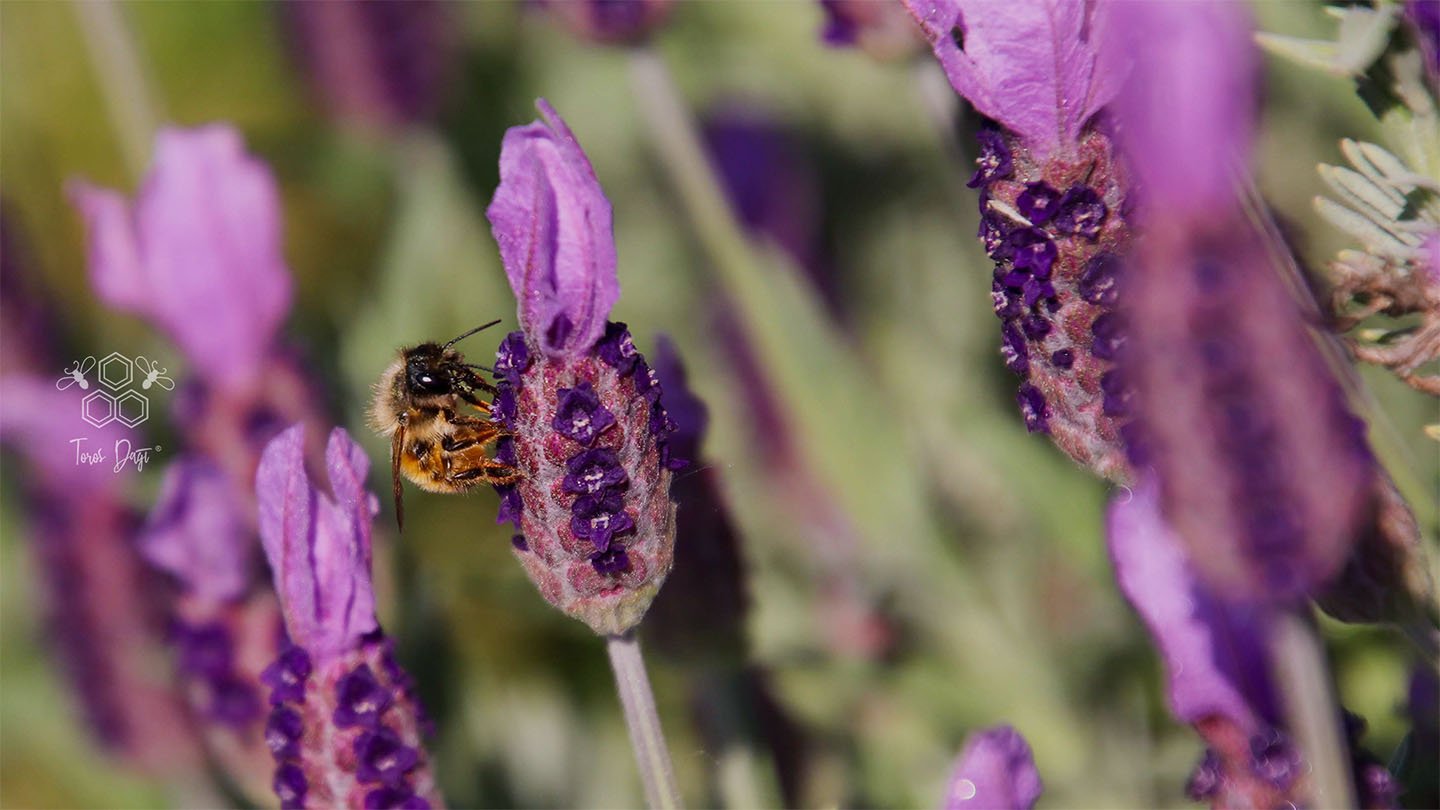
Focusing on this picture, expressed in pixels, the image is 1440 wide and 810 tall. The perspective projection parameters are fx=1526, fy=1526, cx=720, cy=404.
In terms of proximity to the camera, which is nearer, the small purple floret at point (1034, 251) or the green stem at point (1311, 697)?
the green stem at point (1311, 697)

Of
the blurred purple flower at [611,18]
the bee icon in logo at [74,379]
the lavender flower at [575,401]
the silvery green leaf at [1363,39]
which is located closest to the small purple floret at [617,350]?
the lavender flower at [575,401]

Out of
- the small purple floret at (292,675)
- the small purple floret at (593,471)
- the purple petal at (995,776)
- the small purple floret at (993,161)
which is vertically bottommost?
the purple petal at (995,776)

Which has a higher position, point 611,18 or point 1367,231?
point 611,18

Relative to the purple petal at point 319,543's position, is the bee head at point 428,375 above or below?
above

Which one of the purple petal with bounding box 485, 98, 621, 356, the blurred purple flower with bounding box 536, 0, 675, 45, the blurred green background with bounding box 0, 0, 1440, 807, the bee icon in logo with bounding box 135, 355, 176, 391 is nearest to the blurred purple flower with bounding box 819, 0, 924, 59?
the blurred green background with bounding box 0, 0, 1440, 807

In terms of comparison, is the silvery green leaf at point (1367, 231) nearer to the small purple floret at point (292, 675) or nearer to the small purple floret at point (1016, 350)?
the small purple floret at point (1016, 350)

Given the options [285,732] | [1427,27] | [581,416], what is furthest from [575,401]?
[1427,27]

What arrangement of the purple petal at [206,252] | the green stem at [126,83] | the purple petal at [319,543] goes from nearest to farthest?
the purple petal at [319,543] → the purple petal at [206,252] → the green stem at [126,83]

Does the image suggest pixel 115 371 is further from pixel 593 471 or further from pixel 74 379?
pixel 593 471
